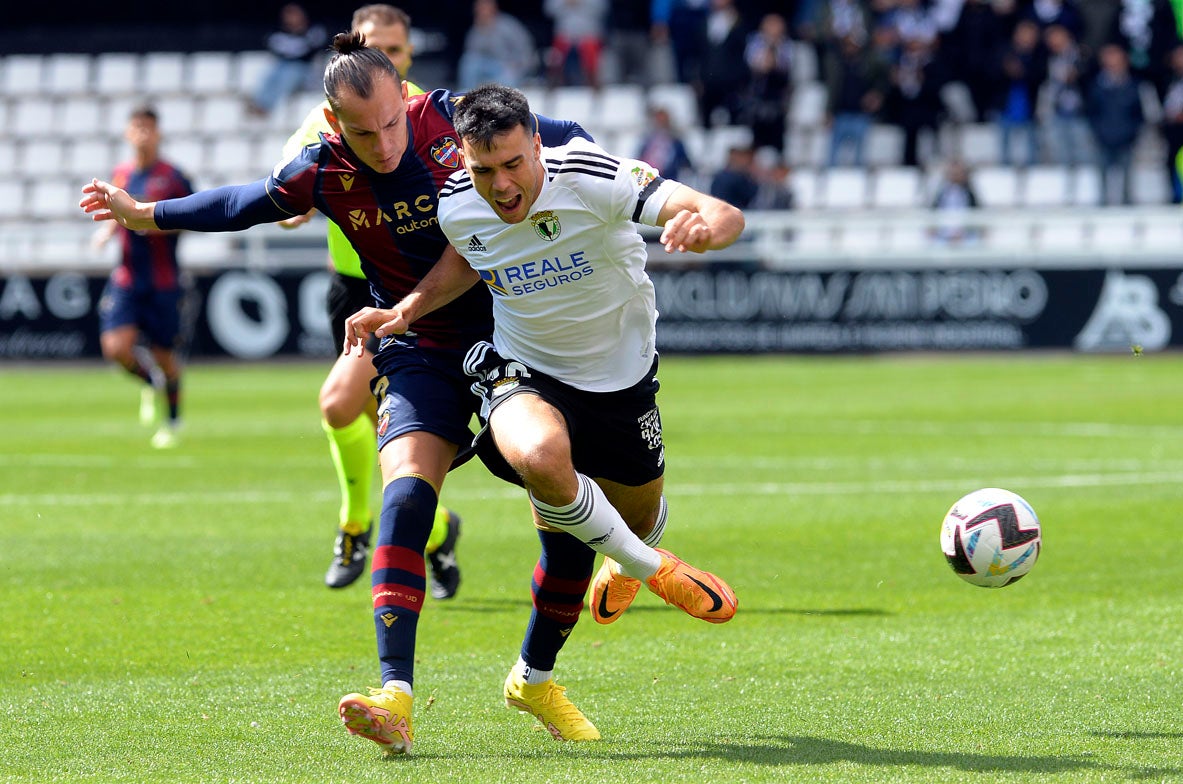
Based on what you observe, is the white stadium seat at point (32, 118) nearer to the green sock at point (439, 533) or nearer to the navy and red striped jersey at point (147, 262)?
the navy and red striped jersey at point (147, 262)

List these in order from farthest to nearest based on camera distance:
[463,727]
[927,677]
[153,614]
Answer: [153,614] → [927,677] → [463,727]

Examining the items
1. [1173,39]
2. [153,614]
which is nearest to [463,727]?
[153,614]

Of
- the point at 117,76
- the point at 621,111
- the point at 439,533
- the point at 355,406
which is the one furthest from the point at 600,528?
the point at 117,76

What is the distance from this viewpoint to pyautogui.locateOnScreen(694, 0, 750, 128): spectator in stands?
2375 centimetres

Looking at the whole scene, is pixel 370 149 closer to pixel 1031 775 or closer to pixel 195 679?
pixel 195 679

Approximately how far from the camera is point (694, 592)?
5.10 meters

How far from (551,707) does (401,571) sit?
62 cm

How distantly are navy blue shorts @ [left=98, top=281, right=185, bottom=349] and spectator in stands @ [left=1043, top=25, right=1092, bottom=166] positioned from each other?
1348 cm

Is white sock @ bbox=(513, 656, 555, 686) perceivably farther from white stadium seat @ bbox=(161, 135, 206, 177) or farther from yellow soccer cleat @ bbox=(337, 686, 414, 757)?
white stadium seat @ bbox=(161, 135, 206, 177)

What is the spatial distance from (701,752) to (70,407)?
557 inches

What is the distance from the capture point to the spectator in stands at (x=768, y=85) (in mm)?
23531

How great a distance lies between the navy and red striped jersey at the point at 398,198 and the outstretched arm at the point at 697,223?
609mm

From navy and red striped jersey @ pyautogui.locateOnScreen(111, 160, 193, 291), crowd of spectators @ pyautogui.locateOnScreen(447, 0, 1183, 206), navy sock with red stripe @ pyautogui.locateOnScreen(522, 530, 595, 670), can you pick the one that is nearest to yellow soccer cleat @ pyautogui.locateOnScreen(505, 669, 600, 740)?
navy sock with red stripe @ pyautogui.locateOnScreen(522, 530, 595, 670)

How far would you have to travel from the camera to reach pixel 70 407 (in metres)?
17.6
